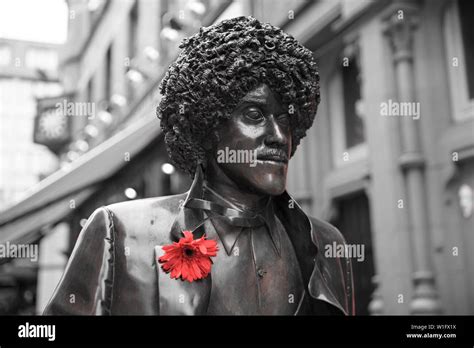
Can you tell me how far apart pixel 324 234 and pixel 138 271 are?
0.70m

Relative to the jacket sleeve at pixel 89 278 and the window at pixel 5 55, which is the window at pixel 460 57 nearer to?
the window at pixel 5 55

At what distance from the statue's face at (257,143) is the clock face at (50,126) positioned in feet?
19.3

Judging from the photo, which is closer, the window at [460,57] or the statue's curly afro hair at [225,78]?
the statue's curly afro hair at [225,78]

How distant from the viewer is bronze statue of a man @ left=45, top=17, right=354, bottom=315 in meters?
1.94

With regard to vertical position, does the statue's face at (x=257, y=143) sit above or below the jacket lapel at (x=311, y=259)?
above

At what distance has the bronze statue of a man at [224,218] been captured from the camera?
6.37 ft

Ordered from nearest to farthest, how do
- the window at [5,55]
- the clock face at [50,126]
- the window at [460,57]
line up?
1. the window at [460,57]
2. the window at [5,55]
3. the clock face at [50,126]

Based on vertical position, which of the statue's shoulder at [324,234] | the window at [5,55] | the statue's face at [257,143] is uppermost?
the window at [5,55]

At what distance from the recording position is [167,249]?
1.96 meters

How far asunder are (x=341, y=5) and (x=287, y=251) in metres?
4.95

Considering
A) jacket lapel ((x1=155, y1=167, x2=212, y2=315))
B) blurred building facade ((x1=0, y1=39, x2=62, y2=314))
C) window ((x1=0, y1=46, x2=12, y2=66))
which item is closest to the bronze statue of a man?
jacket lapel ((x1=155, y1=167, x2=212, y2=315))

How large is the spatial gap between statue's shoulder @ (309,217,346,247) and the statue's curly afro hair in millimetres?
371

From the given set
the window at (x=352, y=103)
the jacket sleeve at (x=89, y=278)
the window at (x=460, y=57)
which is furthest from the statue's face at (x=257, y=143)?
the window at (x=352, y=103)

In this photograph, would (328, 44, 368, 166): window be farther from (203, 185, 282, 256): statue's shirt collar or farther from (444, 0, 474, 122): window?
(203, 185, 282, 256): statue's shirt collar
